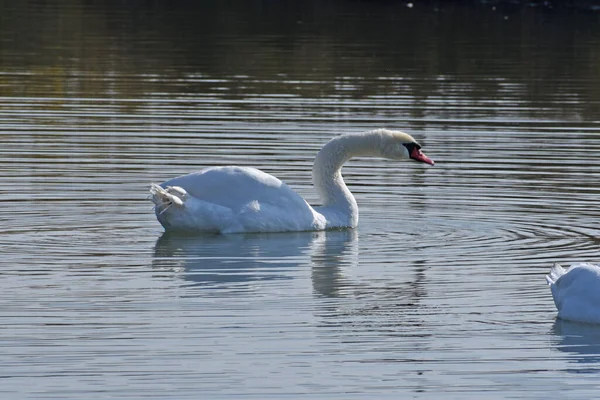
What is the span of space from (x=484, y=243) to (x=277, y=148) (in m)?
6.31

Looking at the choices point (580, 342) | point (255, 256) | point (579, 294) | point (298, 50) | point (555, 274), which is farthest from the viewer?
point (298, 50)

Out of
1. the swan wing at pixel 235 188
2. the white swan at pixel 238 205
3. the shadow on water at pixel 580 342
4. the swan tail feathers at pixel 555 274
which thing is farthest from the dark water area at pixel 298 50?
the shadow on water at pixel 580 342

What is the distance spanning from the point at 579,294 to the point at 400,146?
4.85m

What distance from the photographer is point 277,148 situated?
62.4 feet

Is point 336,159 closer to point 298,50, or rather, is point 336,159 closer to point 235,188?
point 235,188

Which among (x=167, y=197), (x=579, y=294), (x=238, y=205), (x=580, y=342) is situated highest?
(x=167, y=197)

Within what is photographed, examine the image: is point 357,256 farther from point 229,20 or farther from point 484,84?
point 229,20

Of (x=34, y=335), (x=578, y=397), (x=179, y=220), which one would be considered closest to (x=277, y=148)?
(x=179, y=220)

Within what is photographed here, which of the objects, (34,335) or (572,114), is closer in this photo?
(34,335)

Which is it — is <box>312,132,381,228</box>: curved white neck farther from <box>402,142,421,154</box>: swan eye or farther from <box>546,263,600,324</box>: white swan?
<box>546,263,600,324</box>: white swan

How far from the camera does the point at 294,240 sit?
13305 millimetres

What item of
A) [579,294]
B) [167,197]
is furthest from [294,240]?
[579,294]

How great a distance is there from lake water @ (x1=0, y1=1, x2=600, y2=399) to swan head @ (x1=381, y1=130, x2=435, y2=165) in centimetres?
53

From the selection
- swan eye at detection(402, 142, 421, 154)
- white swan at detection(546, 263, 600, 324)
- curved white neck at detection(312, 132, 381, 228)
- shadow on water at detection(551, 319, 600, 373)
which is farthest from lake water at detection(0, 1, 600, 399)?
swan eye at detection(402, 142, 421, 154)
